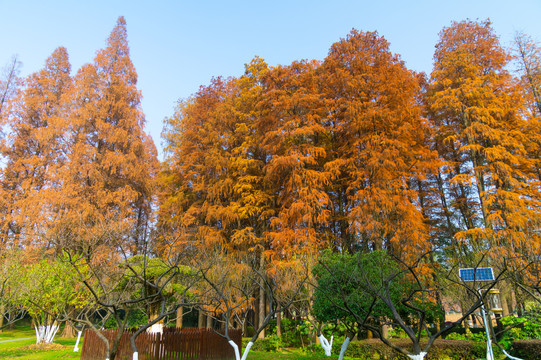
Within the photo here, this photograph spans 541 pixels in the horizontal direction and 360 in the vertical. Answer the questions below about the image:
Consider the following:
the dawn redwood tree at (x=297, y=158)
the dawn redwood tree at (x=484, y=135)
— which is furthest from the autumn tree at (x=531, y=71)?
the dawn redwood tree at (x=297, y=158)

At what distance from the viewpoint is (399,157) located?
49.8 ft

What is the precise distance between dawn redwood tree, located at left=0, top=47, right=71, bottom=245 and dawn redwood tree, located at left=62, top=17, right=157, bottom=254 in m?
1.20

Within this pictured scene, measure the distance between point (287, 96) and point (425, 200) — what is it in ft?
38.5

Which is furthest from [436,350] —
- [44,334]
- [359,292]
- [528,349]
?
[44,334]

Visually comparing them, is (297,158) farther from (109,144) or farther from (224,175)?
(109,144)

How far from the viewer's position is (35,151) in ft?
72.7

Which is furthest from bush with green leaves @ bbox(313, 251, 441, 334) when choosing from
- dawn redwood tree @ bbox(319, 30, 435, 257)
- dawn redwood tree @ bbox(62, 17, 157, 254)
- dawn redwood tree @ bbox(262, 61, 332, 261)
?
dawn redwood tree @ bbox(62, 17, 157, 254)

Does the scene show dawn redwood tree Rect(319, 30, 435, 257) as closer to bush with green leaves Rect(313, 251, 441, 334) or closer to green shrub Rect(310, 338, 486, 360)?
bush with green leaves Rect(313, 251, 441, 334)

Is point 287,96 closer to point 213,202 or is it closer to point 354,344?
point 213,202

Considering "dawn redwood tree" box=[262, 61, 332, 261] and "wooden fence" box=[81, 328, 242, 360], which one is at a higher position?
"dawn redwood tree" box=[262, 61, 332, 261]

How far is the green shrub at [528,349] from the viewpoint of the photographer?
8.63 m

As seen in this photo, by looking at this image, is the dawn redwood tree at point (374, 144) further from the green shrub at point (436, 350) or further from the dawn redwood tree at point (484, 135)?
the green shrub at point (436, 350)

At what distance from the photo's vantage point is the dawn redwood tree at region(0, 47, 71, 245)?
707 inches

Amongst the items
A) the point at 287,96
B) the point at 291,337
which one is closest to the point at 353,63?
the point at 287,96
